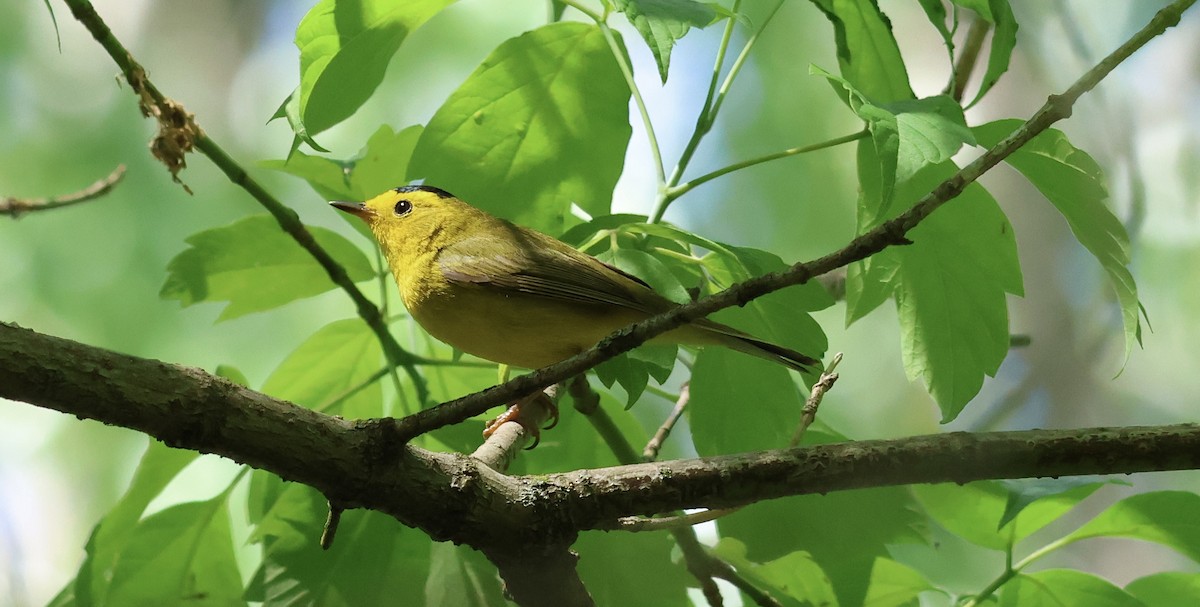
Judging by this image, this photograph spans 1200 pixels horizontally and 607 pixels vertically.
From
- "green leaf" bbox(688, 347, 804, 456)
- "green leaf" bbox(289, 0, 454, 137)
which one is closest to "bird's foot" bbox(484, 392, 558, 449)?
"green leaf" bbox(688, 347, 804, 456)

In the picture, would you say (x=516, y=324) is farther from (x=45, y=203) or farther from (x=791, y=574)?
(x=45, y=203)

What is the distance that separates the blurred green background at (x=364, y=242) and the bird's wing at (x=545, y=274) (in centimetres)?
156

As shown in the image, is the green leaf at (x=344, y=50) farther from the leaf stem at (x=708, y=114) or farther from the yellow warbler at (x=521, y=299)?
the leaf stem at (x=708, y=114)

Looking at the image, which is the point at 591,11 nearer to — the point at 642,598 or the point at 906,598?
the point at 642,598

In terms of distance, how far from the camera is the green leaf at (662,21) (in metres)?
0.92

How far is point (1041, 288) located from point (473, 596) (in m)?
3.80

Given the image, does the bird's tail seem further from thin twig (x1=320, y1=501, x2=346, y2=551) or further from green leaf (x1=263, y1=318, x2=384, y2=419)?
green leaf (x1=263, y1=318, x2=384, y2=419)

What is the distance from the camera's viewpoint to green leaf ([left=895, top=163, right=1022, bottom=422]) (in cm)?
126

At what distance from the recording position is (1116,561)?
14.5 feet

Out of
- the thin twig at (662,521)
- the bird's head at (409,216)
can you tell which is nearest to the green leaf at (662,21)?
the thin twig at (662,521)

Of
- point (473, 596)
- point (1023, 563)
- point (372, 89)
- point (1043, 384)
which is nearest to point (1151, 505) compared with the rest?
point (1023, 563)

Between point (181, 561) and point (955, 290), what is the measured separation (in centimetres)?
127

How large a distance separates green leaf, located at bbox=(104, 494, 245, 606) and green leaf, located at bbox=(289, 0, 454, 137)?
717 mm

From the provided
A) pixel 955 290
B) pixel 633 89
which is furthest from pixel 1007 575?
pixel 633 89
